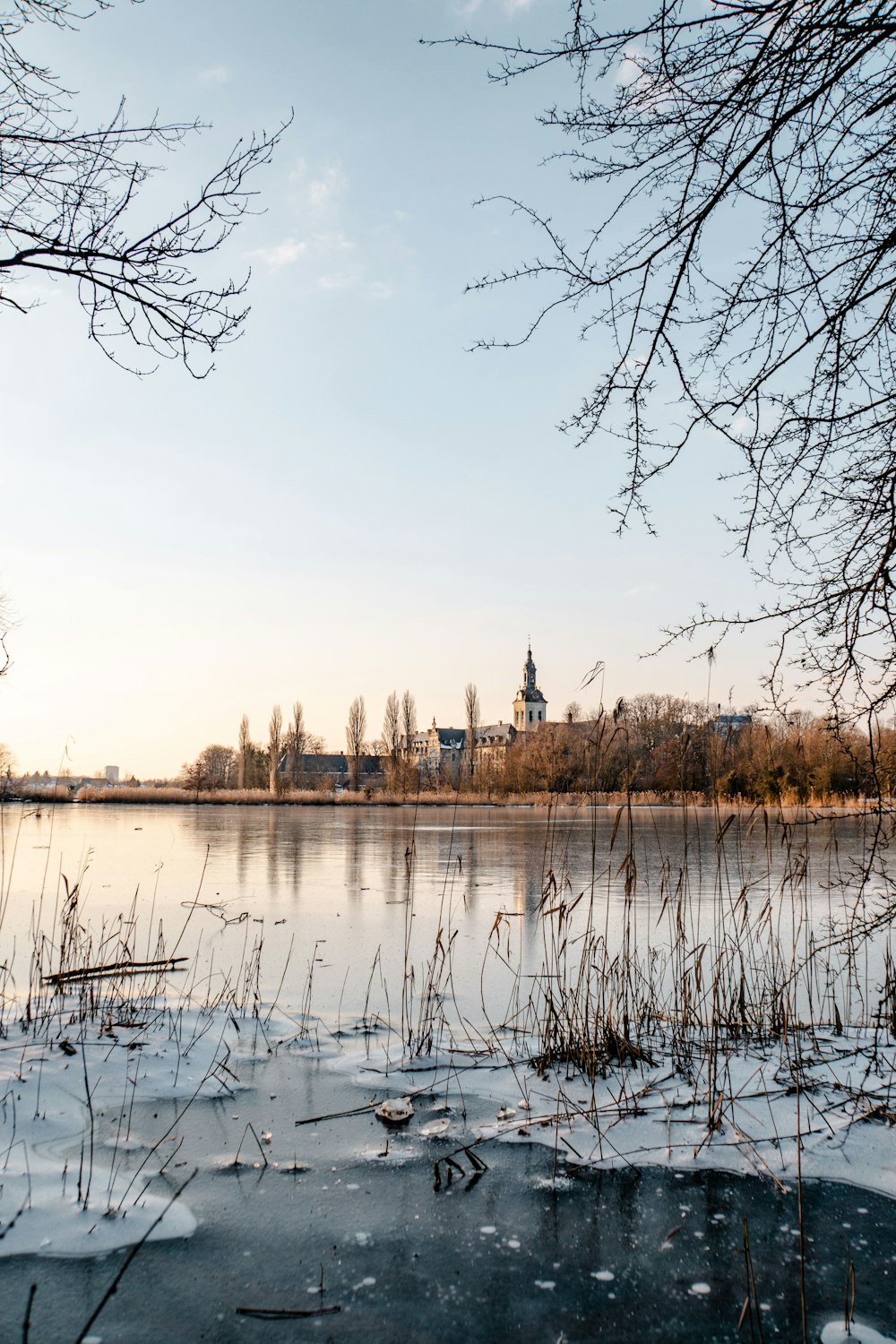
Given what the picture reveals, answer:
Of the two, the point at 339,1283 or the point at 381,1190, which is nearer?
the point at 339,1283

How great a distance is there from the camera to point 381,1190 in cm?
248

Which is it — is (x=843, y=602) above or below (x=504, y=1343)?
above

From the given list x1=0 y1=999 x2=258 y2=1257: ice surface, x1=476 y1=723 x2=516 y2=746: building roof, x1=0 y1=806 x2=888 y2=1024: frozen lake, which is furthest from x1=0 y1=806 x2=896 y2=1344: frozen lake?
x1=476 y1=723 x2=516 y2=746: building roof

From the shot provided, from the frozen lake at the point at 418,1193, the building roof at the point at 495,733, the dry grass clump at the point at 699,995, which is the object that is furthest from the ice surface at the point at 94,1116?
the building roof at the point at 495,733

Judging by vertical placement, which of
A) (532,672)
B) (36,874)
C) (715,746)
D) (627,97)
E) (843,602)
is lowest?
(36,874)

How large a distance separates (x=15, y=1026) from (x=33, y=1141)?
1703 millimetres

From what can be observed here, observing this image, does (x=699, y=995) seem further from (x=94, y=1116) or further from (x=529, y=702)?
(x=529, y=702)

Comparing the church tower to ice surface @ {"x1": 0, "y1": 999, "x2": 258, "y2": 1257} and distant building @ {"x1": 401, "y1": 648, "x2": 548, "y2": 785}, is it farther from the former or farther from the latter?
ice surface @ {"x1": 0, "y1": 999, "x2": 258, "y2": 1257}

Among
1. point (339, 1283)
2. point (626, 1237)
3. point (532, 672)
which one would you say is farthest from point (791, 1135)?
point (532, 672)

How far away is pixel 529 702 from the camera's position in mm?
98062

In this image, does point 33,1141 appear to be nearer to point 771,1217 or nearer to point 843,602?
point 771,1217

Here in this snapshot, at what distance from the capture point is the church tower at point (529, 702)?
319ft

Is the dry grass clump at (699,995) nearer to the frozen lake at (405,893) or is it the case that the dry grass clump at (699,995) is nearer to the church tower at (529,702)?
the frozen lake at (405,893)

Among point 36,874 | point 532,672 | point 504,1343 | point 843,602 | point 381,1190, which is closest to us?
point 504,1343
